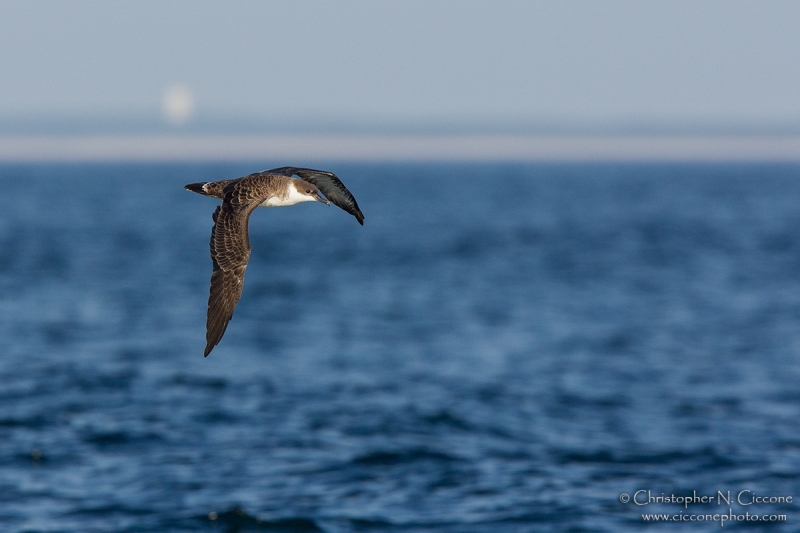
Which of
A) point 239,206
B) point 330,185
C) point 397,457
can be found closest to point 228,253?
point 239,206

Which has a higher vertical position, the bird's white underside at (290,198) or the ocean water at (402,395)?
the bird's white underside at (290,198)

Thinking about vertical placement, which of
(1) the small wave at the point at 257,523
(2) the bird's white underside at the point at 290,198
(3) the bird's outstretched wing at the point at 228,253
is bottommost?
(1) the small wave at the point at 257,523

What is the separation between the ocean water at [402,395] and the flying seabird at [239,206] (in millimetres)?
6595

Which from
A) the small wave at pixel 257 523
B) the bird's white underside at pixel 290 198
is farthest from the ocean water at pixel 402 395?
the bird's white underside at pixel 290 198

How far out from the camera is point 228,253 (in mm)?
12188

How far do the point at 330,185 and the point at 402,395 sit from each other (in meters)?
14.7

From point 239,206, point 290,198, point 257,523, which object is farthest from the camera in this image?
point 257,523

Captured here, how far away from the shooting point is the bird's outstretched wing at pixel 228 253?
11938 millimetres

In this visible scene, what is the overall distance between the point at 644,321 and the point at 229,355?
15.9 meters

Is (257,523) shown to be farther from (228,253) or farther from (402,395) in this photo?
(402,395)

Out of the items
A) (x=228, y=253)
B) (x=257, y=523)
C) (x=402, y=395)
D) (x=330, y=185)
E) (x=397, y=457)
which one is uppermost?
(x=330, y=185)

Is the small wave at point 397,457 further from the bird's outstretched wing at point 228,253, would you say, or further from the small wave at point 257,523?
the bird's outstretched wing at point 228,253

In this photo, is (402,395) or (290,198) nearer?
(290,198)

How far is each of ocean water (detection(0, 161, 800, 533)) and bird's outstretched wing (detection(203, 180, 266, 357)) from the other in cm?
656
